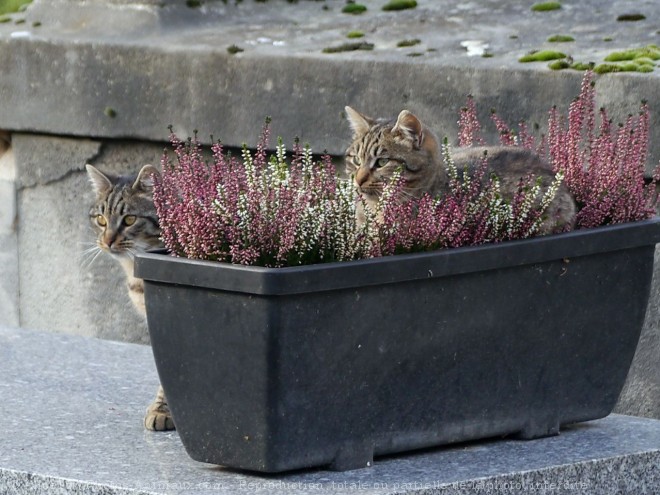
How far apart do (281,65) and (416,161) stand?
1.25 m

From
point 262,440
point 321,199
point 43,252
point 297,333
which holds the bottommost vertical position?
point 43,252

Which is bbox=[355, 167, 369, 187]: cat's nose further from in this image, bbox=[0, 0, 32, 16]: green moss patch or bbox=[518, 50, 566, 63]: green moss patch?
bbox=[0, 0, 32, 16]: green moss patch

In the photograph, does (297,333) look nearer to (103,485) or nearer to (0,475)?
(103,485)

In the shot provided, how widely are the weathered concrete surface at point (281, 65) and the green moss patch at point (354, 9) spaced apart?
4 cm

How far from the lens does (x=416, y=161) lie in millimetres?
3588

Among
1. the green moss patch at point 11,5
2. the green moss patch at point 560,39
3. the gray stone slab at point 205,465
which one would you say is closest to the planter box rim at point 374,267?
the gray stone slab at point 205,465

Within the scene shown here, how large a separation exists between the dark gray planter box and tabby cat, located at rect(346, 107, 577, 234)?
27 cm

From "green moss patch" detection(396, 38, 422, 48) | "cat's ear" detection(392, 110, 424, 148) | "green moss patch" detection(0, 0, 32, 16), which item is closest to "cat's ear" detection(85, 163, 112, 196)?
"cat's ear" detection(392, 110, 424, 148)

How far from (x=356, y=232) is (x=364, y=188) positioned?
2.16 ft

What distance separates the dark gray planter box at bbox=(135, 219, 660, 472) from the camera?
2.72m

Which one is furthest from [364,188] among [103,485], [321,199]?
[103,485]

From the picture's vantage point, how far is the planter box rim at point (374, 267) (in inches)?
105

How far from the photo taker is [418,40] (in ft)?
15.8

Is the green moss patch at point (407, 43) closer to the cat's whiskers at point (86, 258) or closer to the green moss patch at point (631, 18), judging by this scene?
the green moss patch at point (631, 18)
